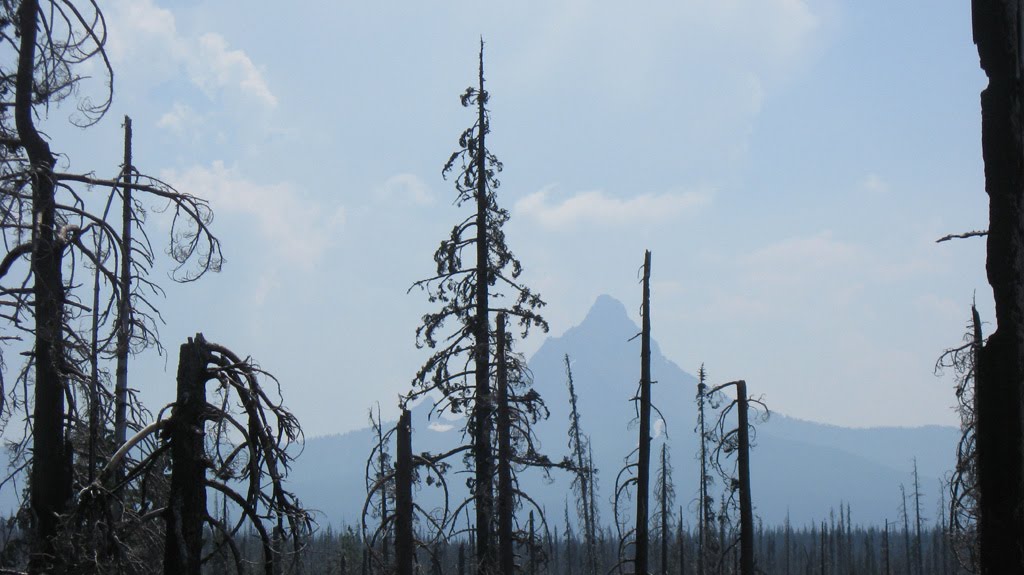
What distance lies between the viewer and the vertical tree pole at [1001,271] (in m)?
7.12

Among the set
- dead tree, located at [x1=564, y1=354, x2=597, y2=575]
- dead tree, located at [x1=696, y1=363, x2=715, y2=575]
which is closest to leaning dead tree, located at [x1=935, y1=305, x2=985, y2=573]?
dead tree, located at [x1=696, y1=363, x2=715, y2=575]

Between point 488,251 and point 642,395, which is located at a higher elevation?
point 488,251

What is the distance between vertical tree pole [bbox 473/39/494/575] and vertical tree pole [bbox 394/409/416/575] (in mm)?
4968

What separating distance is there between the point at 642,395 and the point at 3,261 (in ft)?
49.6

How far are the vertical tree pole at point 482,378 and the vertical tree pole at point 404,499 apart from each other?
4968 mm

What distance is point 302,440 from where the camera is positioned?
9.46m

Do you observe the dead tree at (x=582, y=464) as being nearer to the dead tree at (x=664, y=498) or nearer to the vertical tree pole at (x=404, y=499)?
the dead tree at (x=664, y=498)

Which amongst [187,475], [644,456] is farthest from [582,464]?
[187,475]

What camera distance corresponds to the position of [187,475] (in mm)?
8672

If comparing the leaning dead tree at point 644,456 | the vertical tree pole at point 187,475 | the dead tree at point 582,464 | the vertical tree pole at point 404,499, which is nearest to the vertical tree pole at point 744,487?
the leaning dead tree at point 644,456

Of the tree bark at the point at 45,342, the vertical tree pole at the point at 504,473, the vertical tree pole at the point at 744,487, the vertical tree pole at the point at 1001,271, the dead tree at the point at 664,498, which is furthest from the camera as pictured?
the dead tree at the point at 664,498

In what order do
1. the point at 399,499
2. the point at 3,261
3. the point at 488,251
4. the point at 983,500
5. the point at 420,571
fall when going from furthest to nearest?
1. the point at 488,251
2. the point at 420,571
3. the point at 399,499
4. the point at 3,261
5. the point at 983,500

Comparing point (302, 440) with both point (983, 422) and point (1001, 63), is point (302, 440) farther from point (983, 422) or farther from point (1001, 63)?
point (1001, 63)

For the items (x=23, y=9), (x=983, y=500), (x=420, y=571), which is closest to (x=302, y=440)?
(x=23, y=9)
